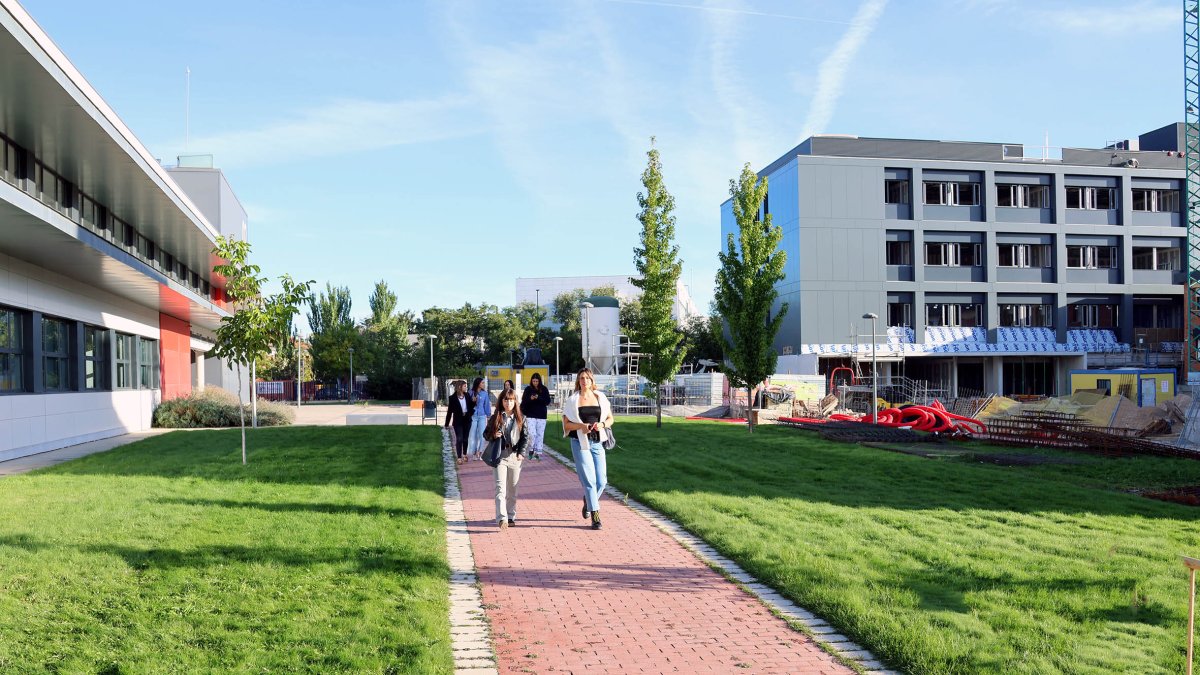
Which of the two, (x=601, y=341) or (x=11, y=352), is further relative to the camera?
(x=601, y=341)

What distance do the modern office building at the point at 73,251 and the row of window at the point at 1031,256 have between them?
3772 centimetres

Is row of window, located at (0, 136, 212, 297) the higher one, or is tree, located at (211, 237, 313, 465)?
row of window, located at (0, 136, 212, 297)

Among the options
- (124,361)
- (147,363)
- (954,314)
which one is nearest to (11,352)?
(124,361)

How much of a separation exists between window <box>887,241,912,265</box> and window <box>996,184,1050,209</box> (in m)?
6.11

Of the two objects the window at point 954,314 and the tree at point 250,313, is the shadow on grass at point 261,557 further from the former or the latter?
the window at point 954,314

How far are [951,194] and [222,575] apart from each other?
51.4 meters

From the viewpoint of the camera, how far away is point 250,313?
16344 mm

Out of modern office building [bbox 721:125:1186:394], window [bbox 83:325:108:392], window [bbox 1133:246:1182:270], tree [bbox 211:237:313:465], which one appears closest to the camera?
tree [bbox 211:237:313:465]

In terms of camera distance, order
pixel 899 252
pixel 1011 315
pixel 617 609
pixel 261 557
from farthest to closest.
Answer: pixel 1011 315 < pixel 899 252 < pixel 261 557 < pixel 617 609

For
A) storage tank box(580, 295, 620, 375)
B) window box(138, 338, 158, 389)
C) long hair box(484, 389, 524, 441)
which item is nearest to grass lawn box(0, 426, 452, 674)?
long hair box(484, 389, 524, 441)

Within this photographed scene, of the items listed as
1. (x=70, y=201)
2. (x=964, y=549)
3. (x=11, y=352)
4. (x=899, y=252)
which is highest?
(x=899, y=252)

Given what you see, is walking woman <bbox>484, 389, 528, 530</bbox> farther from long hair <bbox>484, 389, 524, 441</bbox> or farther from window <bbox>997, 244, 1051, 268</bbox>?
window <bbox>997, 244, 1051, 268</bbox>

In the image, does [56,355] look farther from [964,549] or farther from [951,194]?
[951,194]

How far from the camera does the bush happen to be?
29.9 metres
